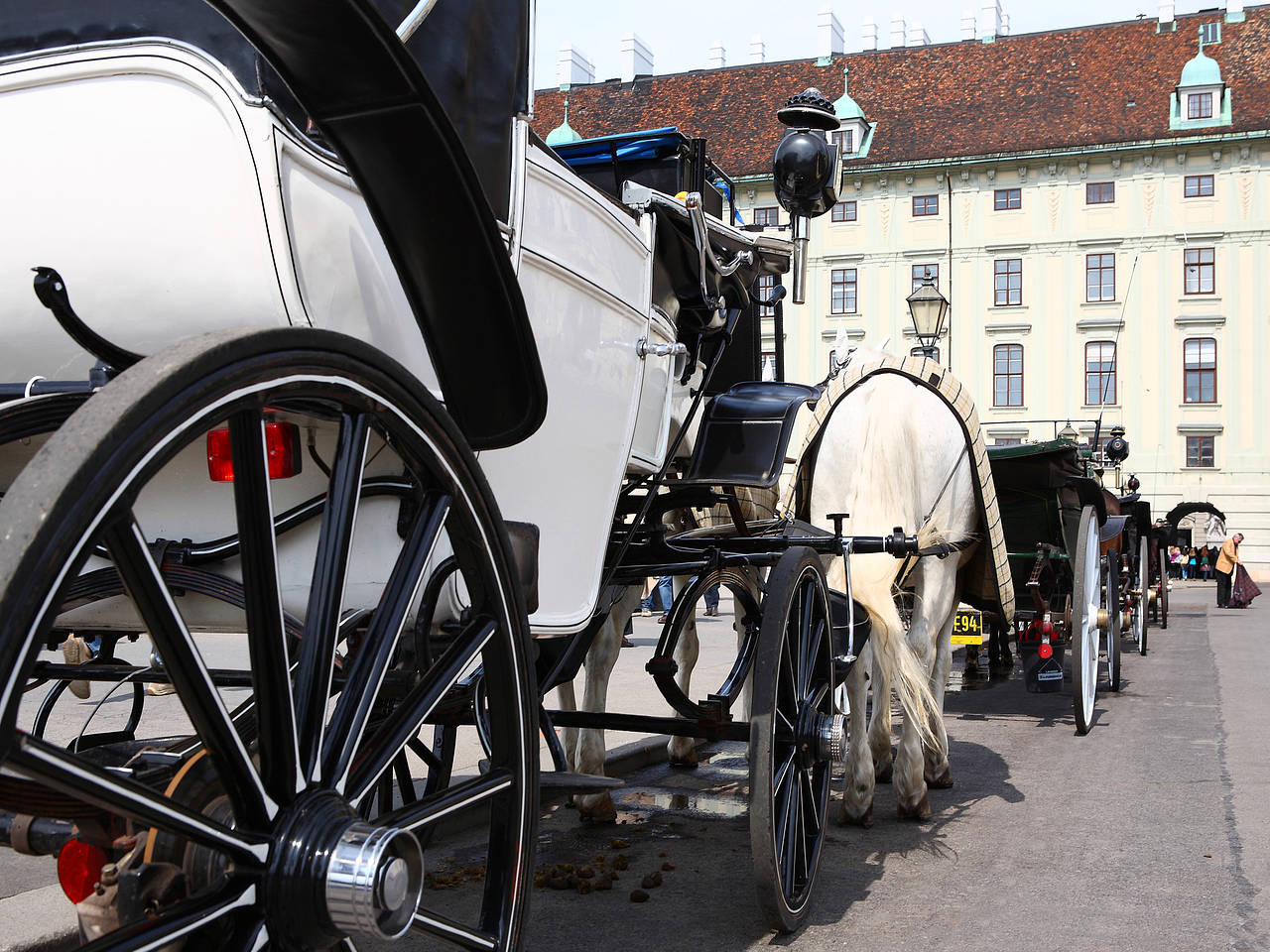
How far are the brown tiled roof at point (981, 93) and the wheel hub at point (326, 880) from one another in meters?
42.6

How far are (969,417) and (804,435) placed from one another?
0.75 meters

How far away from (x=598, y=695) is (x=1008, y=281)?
38.9 m

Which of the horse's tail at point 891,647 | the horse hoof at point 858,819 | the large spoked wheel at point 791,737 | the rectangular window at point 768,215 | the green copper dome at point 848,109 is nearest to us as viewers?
the large spoked wheel at point 791,737

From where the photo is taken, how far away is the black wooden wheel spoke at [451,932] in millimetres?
1887

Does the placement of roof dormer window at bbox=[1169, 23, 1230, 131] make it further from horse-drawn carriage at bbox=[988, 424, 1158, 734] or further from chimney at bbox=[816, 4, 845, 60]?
horse-drawn carriage at bbox=[988, 424, 1158, 734]

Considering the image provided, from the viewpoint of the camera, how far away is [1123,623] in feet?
37.8

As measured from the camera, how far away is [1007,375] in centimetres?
Result: 4184

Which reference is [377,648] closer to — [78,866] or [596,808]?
[78,866]

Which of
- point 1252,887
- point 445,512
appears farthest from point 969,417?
point 445,512

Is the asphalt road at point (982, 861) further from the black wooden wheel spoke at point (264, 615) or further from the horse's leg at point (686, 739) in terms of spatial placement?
the black wooden wheel spoke at point (264, 615)

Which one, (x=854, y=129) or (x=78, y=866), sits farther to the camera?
(x=854, y=129)

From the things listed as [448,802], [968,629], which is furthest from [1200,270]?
[448,802]

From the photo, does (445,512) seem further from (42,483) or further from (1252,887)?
(1252,887)

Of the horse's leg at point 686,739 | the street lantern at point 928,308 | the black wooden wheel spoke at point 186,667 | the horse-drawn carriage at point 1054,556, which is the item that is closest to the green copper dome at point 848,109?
the street lantern at point 928,308
